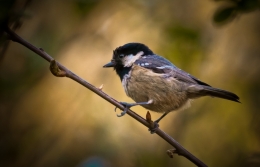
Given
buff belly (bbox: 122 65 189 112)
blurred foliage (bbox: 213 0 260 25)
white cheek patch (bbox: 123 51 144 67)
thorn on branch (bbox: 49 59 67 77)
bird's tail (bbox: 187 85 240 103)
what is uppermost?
blurred foliage (bbox: 213 0 260 25)

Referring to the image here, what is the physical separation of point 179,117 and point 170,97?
3.17 ft

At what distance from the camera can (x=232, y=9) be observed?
177cm

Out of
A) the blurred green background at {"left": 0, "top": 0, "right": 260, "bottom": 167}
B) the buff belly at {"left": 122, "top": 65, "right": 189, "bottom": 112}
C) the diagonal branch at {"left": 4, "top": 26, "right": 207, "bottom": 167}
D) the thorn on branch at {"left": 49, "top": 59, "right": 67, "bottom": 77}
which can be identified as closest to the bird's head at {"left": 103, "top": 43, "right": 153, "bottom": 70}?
the buff belly at {"left": 122, "top": 65, "right": 189, "bottom": 112}

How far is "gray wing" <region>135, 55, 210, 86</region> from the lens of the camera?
9.84 feet

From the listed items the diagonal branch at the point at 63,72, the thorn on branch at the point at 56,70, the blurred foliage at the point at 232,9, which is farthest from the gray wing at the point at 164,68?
the thorn on branch at the point at 56,70

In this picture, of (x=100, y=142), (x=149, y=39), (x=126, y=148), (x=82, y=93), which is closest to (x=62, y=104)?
(x=82, y=93)

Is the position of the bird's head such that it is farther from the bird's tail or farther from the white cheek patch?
the bird's tail

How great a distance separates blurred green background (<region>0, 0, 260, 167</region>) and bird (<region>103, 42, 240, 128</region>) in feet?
0.64

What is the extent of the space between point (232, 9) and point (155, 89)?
1.26m

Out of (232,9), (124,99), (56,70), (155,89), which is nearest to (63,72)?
(56,70)

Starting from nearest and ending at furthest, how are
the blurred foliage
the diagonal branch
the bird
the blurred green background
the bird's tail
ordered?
the diagonal branch → the blurred foliage → the bird's tail → the bird → the blurred green background

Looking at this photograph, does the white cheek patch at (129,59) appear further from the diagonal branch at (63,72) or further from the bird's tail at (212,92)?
the diagonal branch at (63,72)

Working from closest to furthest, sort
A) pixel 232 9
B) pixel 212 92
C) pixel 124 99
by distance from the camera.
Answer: pixel 232 9 → pixel 212 92 → pixel 124 99

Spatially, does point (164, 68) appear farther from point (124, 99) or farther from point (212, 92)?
point (124, 99)
